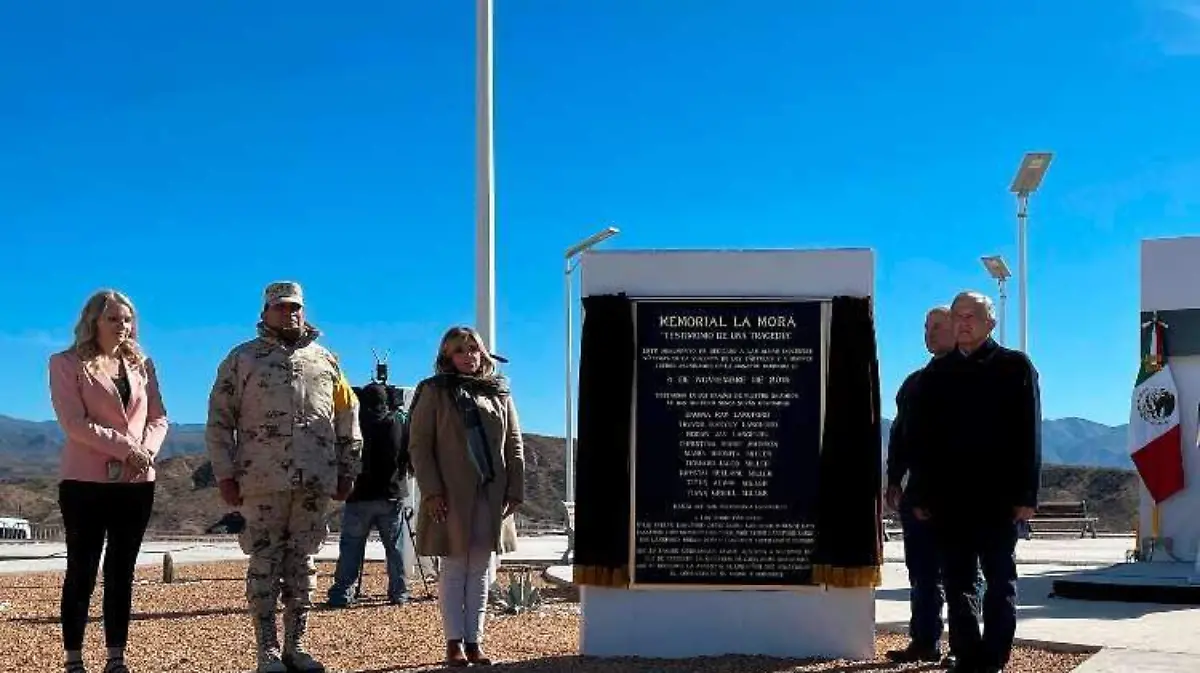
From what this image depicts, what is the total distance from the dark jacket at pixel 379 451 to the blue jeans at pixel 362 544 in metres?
0.09

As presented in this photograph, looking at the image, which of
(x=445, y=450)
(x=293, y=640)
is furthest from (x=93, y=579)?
(x=445, y=450)

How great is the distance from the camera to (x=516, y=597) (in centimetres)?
1010

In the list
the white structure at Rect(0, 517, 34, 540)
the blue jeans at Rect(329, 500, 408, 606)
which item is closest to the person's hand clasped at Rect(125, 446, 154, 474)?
the blue jeans at Rect(329, 500, 408, 606)

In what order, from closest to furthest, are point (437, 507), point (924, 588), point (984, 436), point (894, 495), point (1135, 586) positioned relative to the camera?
point (984, 436) → point (437, 507) → point (894, 495) → point (924, 588) → point (1135, 586)

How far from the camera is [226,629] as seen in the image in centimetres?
922

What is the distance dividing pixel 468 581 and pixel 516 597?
3.10m

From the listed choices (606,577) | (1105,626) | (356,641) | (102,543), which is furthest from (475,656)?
(1105,626)

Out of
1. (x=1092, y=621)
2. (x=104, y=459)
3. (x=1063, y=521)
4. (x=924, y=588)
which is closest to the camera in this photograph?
(x=104, y=459)

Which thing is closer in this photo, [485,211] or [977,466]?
→ [977,466]

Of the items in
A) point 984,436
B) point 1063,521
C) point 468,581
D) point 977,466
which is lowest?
point 1063,521

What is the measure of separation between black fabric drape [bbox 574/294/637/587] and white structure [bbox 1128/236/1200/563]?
6802mm

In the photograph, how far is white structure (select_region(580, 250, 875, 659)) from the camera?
286 inches

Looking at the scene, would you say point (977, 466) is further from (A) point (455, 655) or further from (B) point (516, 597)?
(B) point (516, 597)

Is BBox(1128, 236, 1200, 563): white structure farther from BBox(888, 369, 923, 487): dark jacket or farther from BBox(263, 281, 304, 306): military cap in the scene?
BBox(263, 281, 304, 306): military cap
